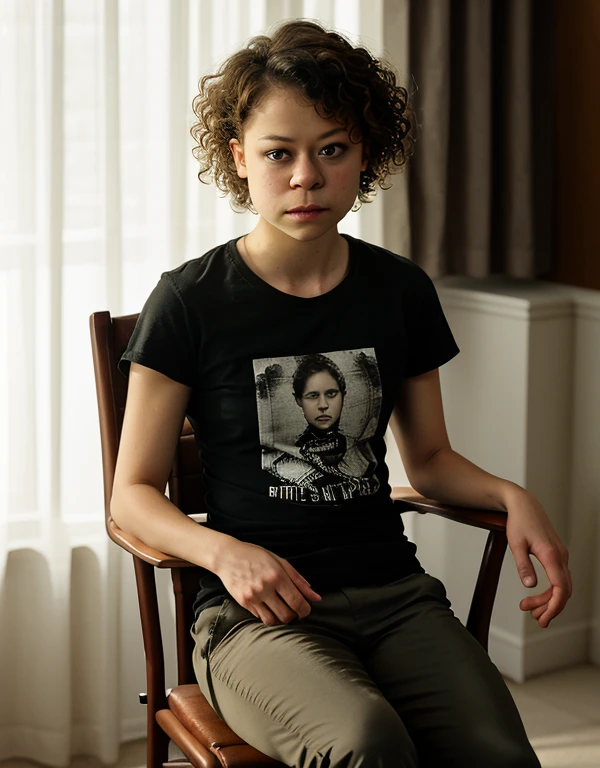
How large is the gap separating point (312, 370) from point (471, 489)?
33 cm

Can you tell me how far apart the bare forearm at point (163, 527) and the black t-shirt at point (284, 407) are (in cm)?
12

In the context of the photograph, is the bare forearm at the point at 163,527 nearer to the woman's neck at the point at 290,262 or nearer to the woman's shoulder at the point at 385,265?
the woman's neck at the point at 290,262

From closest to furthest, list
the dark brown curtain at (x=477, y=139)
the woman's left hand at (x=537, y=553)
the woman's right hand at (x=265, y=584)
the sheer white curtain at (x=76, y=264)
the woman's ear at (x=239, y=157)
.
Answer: the woman's right hand at (x=265, y=584)
the woman's left hand at (x=537, y=553)
the woman's ear at (x=239, y=157)
the sheer white curtain at (x=76, y=264)
the dark brown curtain at (x=477, y=139)

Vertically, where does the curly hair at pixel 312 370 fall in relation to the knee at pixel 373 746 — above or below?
above

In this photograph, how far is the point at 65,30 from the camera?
7.12 feet

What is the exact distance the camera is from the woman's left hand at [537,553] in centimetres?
154

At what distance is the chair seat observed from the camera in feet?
4.58

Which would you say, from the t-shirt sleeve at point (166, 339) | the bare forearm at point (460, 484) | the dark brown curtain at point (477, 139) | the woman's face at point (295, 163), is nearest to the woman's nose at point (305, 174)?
the woman's face at point (295, 163)

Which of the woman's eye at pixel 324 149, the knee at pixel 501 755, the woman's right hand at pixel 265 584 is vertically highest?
the woman's eye at pixel 324 149

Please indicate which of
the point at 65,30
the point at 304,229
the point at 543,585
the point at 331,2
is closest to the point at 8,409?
the point at 65,30

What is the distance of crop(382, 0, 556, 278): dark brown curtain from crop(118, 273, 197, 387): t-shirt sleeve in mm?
1177

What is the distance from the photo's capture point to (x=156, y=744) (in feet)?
5.65

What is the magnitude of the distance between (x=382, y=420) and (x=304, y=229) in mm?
342

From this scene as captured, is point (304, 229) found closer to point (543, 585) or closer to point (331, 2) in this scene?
point (331, 2)
